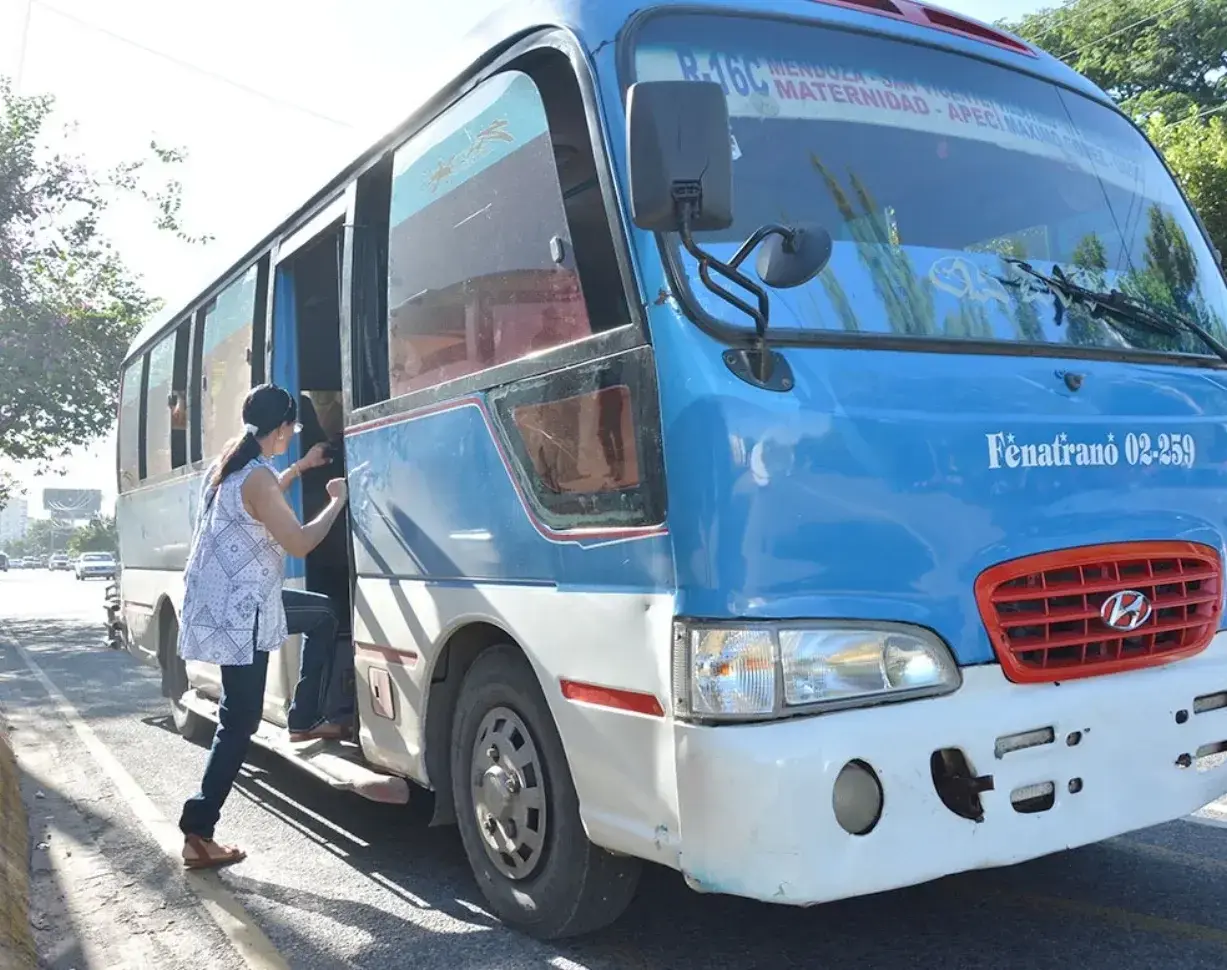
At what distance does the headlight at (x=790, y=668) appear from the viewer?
2795 millimetres

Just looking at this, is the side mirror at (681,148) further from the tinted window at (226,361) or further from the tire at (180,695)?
the tire at (180,695)

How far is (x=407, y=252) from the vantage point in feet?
14.3

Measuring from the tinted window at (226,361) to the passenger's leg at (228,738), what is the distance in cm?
167

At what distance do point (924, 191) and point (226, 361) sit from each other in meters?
4.39

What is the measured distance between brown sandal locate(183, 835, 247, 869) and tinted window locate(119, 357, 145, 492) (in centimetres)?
491

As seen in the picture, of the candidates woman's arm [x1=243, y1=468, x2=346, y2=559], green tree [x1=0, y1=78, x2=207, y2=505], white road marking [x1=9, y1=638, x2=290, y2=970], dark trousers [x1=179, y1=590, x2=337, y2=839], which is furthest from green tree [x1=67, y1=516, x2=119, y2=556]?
woman's arm [x1=243, y1=468, x2=346, y2=559]

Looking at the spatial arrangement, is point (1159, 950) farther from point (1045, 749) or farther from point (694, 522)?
point (694, 522)

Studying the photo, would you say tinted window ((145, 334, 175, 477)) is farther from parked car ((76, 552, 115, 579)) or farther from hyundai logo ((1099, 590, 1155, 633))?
parked car ((76, 552, 115, 579))

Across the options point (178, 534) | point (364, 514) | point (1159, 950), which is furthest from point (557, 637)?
point (178, 534)

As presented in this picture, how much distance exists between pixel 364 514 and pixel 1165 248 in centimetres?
303

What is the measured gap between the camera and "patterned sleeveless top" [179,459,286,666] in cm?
457

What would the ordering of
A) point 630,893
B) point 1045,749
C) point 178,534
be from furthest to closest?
point 178,534, point 630,893, point 1045,749

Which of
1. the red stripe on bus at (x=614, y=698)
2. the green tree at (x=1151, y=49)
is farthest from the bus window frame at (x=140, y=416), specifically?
the green tree at (x=1151, y=49)

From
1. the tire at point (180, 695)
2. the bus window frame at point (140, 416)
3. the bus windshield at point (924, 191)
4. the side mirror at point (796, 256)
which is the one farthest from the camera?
the bus window frame at point (140, 416)
